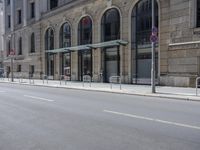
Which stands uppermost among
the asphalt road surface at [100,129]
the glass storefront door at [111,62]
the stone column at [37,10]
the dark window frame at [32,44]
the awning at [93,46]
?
the stone column at [37,10]

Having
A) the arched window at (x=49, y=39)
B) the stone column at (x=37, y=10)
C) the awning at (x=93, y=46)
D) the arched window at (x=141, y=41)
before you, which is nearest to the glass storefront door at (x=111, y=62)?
the awning at (x=93, y=46)

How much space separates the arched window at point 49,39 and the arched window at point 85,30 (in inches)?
Answer: 298

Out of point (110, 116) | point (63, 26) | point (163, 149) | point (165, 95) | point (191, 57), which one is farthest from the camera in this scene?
point (63, 26)

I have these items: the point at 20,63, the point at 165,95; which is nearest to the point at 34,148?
the point at 165,95

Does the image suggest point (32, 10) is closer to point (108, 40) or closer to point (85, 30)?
point (85, 30)

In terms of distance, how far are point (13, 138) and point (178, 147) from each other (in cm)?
377

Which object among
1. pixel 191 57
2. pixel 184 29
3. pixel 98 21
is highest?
pixel 98 21

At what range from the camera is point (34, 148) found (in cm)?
659

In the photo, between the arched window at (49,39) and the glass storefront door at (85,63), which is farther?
the arched window at (49,39)

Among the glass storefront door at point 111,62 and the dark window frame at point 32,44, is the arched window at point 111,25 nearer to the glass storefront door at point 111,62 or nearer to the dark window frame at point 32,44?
the glass storefront door at point 111,62

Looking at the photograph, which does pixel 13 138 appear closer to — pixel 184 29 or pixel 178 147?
pixel 178 147

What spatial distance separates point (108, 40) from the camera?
3225cm

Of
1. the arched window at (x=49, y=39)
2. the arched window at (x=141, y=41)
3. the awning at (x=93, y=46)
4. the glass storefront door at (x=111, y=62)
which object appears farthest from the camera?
the arched window at (x=49, y=39)

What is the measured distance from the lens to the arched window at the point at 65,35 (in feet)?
128
